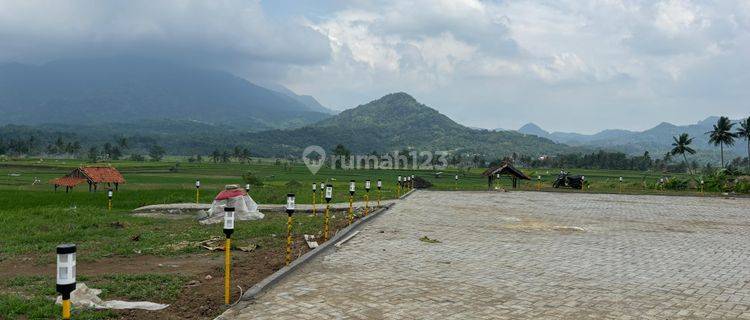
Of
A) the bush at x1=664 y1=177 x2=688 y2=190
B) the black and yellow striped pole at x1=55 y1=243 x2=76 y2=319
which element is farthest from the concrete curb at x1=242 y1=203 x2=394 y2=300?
the bush at x1=664 y1=177 x2=688 y2=190

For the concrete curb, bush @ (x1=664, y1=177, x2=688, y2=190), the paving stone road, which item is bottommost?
the paving stone road

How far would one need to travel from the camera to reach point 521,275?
29.3 feet

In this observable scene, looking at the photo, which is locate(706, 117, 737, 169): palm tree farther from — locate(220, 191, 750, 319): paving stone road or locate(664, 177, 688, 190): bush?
locate(220, 191, 750, 319): paving stone road

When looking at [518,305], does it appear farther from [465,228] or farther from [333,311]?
[465,228]

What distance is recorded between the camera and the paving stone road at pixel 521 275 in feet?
22.4

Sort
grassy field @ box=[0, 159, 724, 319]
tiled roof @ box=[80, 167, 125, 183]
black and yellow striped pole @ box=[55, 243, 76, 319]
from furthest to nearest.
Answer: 1. tiled roof @ box=[80, 167, 125, 183]
2. grassy field @ box=[0, 159, 724, 319]
3. black and yellow striped pole @ box=[55, 243, 76, 319]

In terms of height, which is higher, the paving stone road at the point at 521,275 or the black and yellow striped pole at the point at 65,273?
the black and yellow striped pole at the point at 65,273

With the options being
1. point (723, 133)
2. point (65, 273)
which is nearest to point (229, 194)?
point (65, 273)

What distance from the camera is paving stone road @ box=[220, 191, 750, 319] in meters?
6.82

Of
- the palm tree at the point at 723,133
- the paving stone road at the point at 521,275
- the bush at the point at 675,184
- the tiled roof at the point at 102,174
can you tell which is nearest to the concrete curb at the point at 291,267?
the paving stone road at the point at 521,275

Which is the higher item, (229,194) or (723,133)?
(723,133)

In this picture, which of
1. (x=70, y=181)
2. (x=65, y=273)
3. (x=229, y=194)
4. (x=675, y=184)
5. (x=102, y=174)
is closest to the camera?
(x=65, y=273)

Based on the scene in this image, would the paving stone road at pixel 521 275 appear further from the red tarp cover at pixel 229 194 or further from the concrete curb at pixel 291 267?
the red tarp cover at pixel 229 194

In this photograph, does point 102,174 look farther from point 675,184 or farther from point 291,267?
point 675,184
